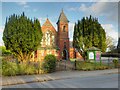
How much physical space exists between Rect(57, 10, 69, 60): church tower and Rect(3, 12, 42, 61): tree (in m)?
13.4

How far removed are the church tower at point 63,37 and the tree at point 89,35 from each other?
32.3 ft

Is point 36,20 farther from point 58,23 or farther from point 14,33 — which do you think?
point 58,23

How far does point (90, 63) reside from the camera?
2564cm

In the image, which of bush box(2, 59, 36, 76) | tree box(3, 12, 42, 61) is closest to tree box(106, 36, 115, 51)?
tree box(3, 12, 42, 61)

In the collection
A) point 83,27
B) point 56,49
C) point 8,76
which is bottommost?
point 8,76

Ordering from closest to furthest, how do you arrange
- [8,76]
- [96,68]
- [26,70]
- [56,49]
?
1. [8,76]
2. [26,70]
3. [96,68]
4. [56,49]

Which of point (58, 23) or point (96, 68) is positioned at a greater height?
point (58, 23)

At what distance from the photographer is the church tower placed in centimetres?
5010

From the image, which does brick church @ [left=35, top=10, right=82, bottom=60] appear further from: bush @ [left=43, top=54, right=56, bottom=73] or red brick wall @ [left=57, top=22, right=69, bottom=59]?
bush @ [left=43, top=54, right=56, bottom=73]

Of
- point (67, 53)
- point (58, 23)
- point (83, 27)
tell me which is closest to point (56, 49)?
point (67, 53)

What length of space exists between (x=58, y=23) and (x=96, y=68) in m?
28.2

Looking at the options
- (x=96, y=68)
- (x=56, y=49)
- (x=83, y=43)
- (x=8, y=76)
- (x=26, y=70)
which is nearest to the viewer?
(x=8, y=76)

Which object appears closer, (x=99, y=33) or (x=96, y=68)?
(x=96, y=68)

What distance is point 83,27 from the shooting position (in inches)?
1560
